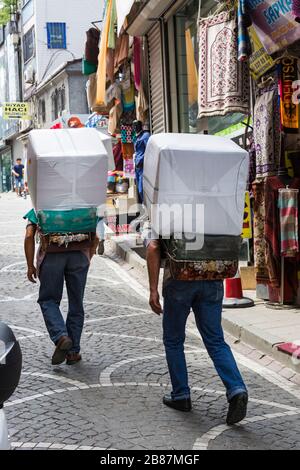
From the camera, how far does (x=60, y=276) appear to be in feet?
17.7

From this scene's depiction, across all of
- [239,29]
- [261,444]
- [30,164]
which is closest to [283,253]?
[239,29]

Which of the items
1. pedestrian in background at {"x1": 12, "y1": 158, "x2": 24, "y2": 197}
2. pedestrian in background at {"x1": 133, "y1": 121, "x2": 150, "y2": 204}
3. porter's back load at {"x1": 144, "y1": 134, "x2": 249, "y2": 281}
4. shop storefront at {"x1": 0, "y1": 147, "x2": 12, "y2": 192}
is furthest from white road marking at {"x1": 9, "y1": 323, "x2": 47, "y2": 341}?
shop storefront at {"x1": 0, "y1": 147, "x2": 12, "y2": 192}

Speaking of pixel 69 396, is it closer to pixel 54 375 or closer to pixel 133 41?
pixel 54 375

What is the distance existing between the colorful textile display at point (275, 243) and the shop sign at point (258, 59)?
136 centimetres

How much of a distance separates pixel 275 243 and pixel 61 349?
10.3ft

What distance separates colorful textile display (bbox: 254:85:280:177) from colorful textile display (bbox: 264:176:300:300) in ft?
0.62

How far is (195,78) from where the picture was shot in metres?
11.7

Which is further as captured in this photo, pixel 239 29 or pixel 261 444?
pixel 239 29

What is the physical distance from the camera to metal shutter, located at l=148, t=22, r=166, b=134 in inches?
504

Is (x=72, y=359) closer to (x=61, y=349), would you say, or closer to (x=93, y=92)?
(x=61, y=349)

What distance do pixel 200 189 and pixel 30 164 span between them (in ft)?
6.34

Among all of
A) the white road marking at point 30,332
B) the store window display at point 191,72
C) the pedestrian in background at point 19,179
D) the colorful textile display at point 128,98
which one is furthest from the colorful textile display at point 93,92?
the pedestrian in background at point 19,179

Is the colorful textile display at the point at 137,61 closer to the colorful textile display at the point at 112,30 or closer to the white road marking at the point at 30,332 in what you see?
the colorful textile display at the point at 112,30
